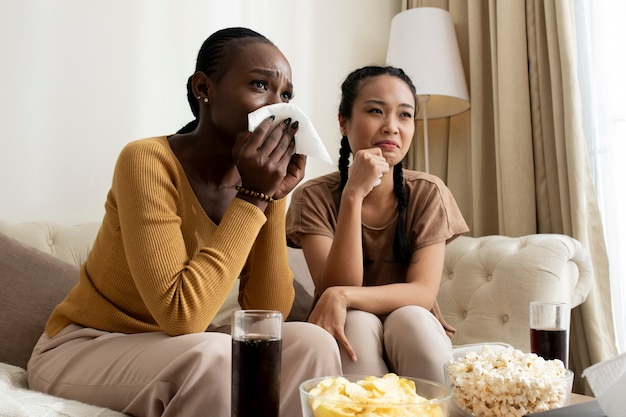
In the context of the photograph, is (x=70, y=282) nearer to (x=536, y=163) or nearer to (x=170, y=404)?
(x=170, y=404)

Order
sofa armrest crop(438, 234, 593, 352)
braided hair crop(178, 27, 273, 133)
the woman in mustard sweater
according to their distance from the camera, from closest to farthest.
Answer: the woman in mustard sweater
braided hair crop(178, 27, 273, 133)
sofa armrest crop(438, 234, 593, 352)

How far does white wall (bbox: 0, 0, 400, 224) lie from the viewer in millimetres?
1676

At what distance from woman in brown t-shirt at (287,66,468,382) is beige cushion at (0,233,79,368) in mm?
557

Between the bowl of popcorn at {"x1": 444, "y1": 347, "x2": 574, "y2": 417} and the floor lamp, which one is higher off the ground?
the floor lamp

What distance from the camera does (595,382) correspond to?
62cm

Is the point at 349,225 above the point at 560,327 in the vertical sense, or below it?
above

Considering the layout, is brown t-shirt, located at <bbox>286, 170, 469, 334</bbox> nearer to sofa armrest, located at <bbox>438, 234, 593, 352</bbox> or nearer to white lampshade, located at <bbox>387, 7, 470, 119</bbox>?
sofa armrest, located at <bbox>438, 234, 593, 352</bbox>

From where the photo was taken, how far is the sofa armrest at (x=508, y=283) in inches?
62.2

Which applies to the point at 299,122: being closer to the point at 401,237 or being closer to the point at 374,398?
the point at 401,237

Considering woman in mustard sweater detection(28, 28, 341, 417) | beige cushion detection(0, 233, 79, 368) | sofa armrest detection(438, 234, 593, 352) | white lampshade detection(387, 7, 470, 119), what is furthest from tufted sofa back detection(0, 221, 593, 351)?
white lampshade detection(387, 7, 470, 119)

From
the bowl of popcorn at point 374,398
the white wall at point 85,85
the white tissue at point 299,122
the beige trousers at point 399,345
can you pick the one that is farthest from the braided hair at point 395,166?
the bowl of popcorn at point 374,398

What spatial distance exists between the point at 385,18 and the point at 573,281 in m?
1.53

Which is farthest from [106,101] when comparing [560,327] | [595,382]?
[595,382]

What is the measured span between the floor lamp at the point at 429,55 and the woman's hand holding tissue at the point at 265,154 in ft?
4.15
